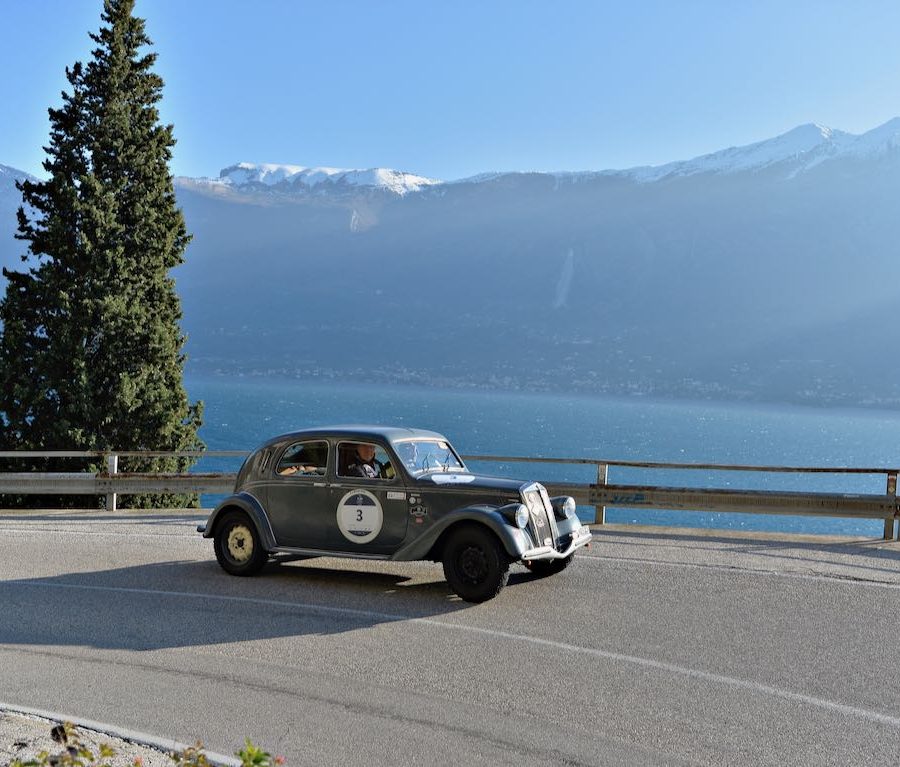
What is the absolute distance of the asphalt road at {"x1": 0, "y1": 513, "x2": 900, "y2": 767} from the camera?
5.59 metres

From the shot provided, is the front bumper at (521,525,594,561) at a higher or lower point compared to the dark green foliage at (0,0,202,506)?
lower

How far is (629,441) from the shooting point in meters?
125

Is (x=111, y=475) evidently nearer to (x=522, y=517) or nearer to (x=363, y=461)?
(x=363, y=461)

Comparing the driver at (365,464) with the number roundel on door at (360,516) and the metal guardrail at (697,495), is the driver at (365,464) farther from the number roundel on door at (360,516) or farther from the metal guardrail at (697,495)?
the metal guardrail at (697,495)

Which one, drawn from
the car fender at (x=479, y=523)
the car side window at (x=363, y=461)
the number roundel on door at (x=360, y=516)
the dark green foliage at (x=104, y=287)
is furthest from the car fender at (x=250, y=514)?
the dark green foliage at (x=104, y=287)

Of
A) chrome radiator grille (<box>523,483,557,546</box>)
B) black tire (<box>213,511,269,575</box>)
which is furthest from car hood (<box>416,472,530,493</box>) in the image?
black tire (<box>213,511,269,575</box>)

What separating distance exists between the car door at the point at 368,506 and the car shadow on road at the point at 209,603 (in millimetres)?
477

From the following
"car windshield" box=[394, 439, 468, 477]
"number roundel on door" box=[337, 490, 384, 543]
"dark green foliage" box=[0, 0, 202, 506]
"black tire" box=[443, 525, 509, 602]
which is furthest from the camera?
"dark green foliage" box=[0, 0, 202, 506]

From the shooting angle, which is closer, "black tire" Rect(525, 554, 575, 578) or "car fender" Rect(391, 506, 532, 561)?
"car fender" Rect(391, 506, 532, 561)

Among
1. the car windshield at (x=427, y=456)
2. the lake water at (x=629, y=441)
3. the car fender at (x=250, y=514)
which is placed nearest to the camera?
the car windshield at (x=427, y=456)

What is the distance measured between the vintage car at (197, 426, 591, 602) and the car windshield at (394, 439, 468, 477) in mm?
13

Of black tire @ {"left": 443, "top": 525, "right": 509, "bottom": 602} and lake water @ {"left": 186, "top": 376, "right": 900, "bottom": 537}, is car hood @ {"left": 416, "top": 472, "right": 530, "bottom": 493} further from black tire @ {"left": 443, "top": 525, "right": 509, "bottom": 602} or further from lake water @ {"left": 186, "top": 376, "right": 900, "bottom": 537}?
lake water @ {"left": 186, "top": 376, "right": 900, "bottom": 537}

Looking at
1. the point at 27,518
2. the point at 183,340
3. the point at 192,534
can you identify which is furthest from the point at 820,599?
the point at 183,340

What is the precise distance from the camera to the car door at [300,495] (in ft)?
32.5
